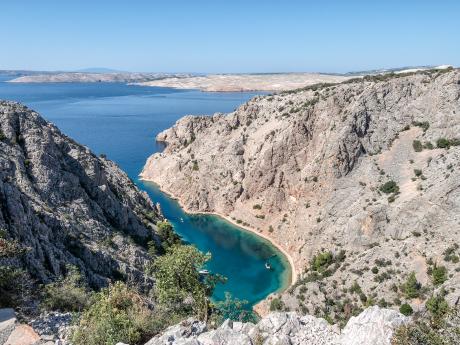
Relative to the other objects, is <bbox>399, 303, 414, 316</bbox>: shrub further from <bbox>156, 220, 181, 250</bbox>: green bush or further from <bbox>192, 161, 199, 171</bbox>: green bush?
<bbox>192, 161, 199, 171</bbox>: green bush

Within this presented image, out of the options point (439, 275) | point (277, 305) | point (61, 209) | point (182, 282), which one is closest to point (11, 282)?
point (182, 282)

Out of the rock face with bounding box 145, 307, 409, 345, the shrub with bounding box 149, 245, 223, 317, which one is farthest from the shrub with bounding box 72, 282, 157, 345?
the shrub with bounding box 149, 245, 223, 317

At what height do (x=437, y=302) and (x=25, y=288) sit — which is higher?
(x=25, y=288)

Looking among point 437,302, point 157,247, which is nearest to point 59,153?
point 157,247

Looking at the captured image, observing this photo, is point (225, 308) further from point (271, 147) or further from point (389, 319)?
point (271, 147)

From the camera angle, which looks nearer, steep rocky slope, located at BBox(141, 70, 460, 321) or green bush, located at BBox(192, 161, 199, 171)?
steep rocky slope, located at BBox(141, 70, 460, 321)

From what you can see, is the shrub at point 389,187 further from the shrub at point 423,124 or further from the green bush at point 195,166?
the green bush at point 195,166
